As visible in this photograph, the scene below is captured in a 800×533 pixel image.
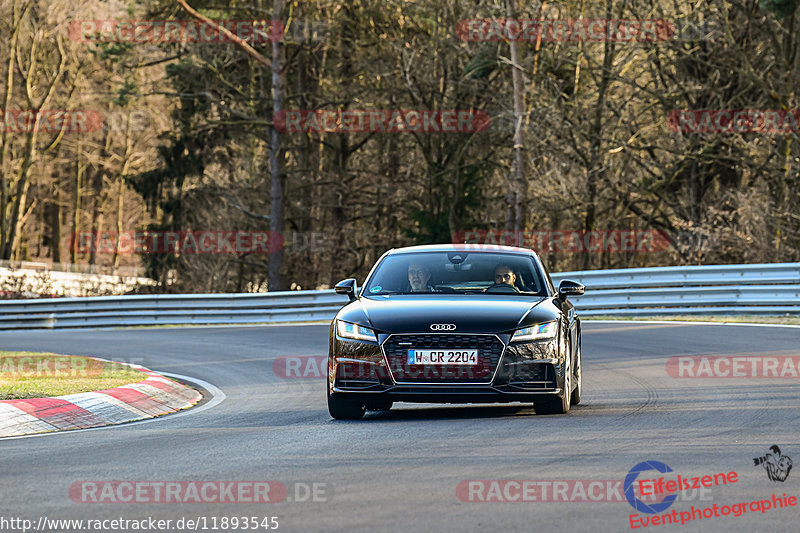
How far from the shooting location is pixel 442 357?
9453mm

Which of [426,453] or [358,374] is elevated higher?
[358,374]

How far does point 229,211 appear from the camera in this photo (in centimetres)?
4675

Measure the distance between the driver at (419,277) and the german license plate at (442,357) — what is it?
53.4 inches

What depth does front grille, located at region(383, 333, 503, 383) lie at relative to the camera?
30.9 ft

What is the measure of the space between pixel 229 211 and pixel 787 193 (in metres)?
22.6

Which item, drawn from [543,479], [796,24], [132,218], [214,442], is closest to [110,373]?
[214,442]

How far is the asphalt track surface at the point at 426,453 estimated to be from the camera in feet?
19.4

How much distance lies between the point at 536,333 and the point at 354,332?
1471mm

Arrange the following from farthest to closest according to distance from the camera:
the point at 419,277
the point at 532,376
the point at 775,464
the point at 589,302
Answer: the point at 589,302, the point at 419,277, the point at 532,376, the point at 775,464

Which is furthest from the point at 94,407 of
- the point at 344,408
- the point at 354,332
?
the point at 354,332

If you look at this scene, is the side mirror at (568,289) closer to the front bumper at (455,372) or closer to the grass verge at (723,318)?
the front bumper at (455,372)

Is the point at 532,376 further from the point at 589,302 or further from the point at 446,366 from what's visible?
the point at 589,302

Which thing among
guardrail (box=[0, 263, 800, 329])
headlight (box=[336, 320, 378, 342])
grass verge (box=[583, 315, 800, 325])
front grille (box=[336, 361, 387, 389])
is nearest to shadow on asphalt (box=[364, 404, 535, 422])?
front grille (box=[336, 361, 387, 389])

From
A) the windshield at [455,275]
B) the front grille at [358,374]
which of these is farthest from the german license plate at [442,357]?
the windshield at [455,275]
